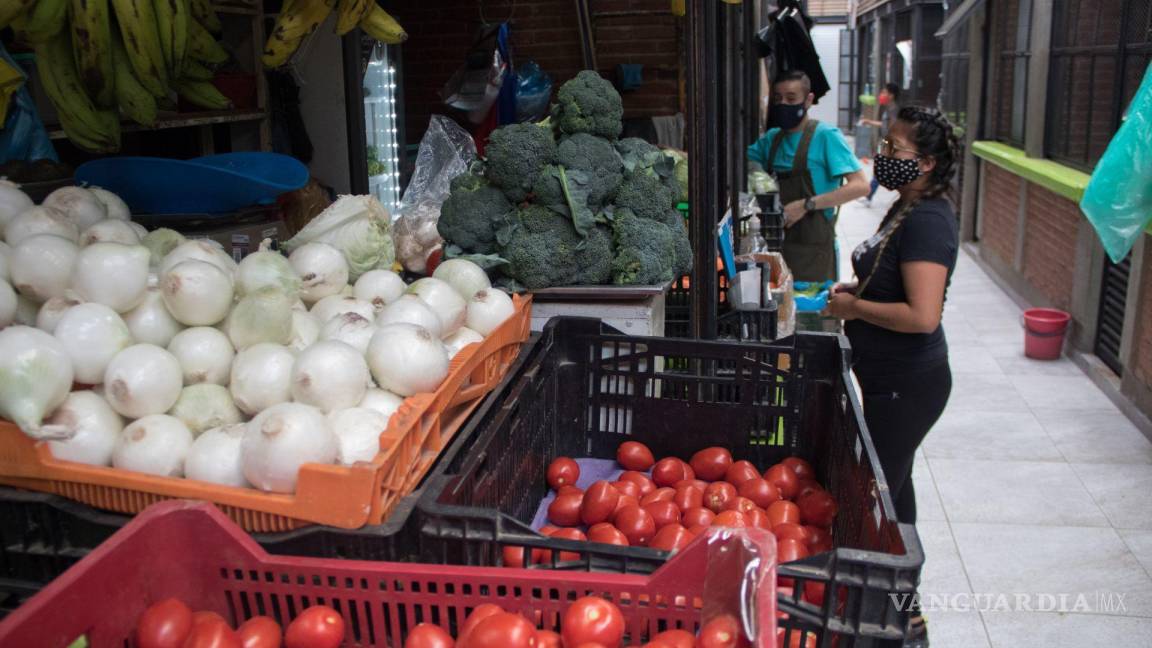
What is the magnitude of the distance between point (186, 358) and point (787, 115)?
471cm

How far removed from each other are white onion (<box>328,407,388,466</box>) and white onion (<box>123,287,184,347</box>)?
432mm

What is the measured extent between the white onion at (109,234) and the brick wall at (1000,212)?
858cm

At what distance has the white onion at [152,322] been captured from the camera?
6.56ft

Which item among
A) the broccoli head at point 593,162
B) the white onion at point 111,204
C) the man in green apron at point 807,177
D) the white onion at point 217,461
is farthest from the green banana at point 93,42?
the man in green apron at point 807,177

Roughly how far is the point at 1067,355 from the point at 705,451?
553 cm

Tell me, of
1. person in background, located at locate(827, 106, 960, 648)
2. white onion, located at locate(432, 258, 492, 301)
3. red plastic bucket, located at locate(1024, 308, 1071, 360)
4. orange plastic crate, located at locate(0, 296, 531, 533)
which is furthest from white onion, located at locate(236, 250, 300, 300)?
red plastic bucket, located at locate(1024, 308, 1071, 360)

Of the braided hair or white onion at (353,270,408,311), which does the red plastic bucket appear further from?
white onion at (353,270,408,311)

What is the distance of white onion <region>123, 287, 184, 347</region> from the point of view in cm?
200

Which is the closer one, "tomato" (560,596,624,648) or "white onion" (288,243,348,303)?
"tomato" (560,596,624,648)

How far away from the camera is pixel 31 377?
5.65 feet

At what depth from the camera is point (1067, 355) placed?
712 centimetres

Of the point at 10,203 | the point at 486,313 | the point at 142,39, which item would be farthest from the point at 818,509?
the point at 142,39

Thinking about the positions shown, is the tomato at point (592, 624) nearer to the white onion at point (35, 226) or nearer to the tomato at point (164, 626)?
the tomato at point (164, 626)

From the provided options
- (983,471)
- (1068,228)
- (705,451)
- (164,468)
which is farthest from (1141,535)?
(164,468)
